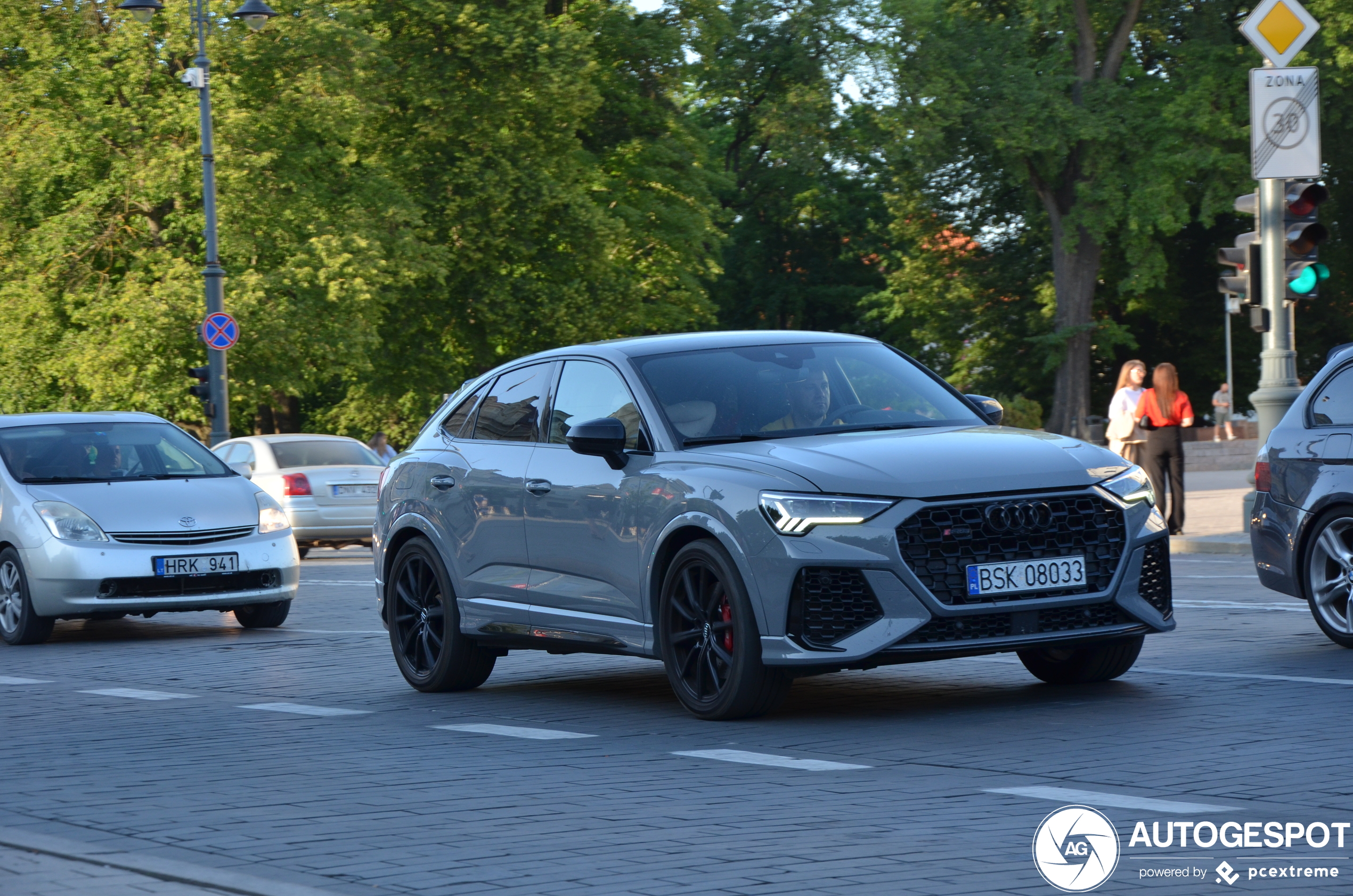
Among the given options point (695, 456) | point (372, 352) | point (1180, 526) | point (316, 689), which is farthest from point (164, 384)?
point (695, 456)

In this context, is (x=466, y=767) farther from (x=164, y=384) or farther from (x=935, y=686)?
(x=164, y=384)

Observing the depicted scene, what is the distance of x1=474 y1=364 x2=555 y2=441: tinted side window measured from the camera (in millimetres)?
9906

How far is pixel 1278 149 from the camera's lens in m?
18.5

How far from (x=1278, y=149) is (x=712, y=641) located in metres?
11.9

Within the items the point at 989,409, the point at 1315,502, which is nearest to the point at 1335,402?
the point at 1315,502

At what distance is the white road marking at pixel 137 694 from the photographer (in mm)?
10594

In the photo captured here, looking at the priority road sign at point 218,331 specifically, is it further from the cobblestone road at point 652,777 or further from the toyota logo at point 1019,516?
the toyota logo at point 1019,516

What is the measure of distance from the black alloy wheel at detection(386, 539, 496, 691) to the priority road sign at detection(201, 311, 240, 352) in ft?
72.5

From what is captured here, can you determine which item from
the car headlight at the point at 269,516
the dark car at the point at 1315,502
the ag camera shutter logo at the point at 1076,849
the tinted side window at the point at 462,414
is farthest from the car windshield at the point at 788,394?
the car headlight at the point at 269,516

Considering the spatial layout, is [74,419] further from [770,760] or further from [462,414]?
[770,760]

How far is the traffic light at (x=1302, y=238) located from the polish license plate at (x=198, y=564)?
32.3 ft

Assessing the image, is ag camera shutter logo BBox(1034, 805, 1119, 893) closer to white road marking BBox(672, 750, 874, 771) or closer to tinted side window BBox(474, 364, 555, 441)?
white road marking BBox(672, 750, 874, 771)

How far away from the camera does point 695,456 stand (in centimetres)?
859

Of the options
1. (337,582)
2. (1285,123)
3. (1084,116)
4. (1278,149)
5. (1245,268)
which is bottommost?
(337,582)
